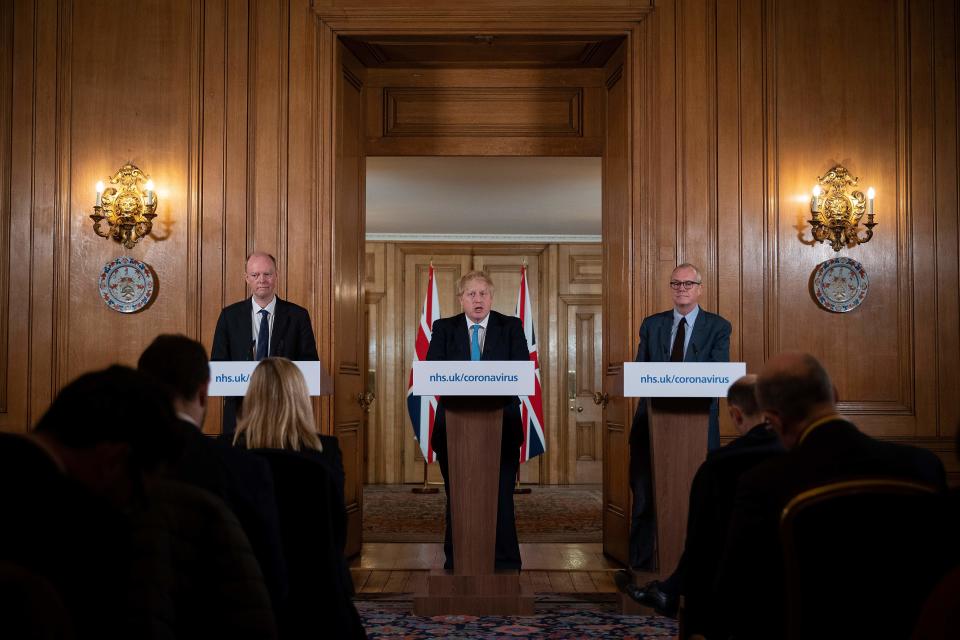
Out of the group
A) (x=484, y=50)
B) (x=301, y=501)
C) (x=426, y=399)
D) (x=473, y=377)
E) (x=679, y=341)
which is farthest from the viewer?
(x=426, y=399)

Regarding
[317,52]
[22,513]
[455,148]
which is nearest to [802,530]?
[22,513]

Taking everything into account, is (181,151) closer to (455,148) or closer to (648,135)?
(455,148)

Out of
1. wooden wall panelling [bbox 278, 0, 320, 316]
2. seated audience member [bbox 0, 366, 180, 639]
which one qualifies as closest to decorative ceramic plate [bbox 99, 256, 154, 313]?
wooden wall panelling [bbox 278, 0, 320, 316]

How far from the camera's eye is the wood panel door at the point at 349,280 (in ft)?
19.9

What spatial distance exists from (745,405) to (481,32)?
376 cm

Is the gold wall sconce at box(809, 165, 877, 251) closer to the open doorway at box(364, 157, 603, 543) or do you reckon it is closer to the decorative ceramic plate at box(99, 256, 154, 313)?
the decorative ceramic plate at box(99, 256, 154, 313)

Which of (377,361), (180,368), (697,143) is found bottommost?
(377,361)

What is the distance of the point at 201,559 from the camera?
1716 millimetres

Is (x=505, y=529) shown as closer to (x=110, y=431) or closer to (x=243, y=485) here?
(x=243, y=485)

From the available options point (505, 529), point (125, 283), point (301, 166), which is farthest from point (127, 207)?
point (505, 529)

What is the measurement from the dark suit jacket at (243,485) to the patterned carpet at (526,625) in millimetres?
2132

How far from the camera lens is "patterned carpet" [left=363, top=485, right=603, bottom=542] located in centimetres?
758

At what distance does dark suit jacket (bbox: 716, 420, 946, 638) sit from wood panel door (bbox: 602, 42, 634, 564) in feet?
12.3

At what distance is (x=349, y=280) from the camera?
6.36m
